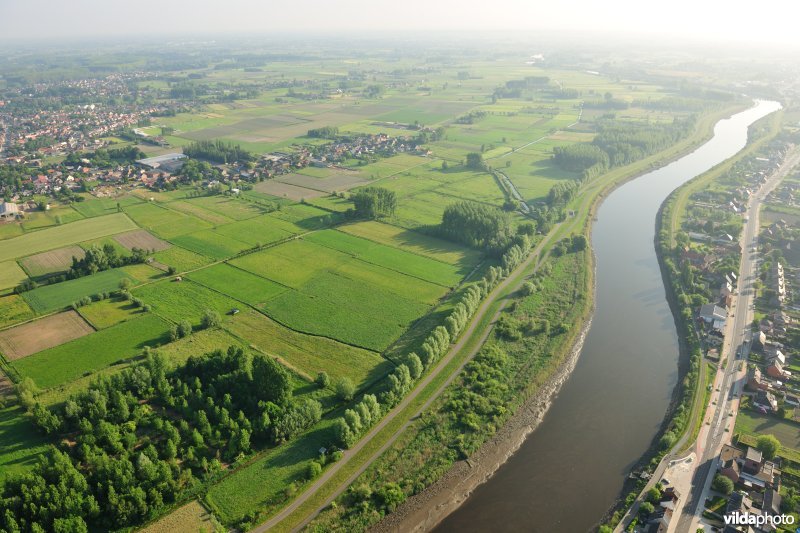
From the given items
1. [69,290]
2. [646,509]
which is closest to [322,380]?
[646,509]

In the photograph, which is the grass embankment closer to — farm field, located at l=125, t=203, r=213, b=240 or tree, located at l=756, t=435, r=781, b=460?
tree, located at l=756, t=435, r=781, b=460

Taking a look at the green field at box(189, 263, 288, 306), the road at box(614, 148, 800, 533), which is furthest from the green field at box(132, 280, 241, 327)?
the road at box(614, 148, 800, 533)

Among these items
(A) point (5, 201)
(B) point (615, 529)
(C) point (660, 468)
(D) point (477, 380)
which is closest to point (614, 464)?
(C) point (660, 468)

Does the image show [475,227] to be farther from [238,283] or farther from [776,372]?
[776,372]

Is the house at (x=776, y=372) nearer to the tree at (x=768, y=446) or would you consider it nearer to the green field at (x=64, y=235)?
the tree at (x=768, y=446)

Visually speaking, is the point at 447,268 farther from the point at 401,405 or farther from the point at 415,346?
the point at 401,405

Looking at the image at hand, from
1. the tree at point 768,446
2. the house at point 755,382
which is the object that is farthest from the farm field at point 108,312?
the house at point 755,382

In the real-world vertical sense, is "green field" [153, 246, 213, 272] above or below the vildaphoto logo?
above
